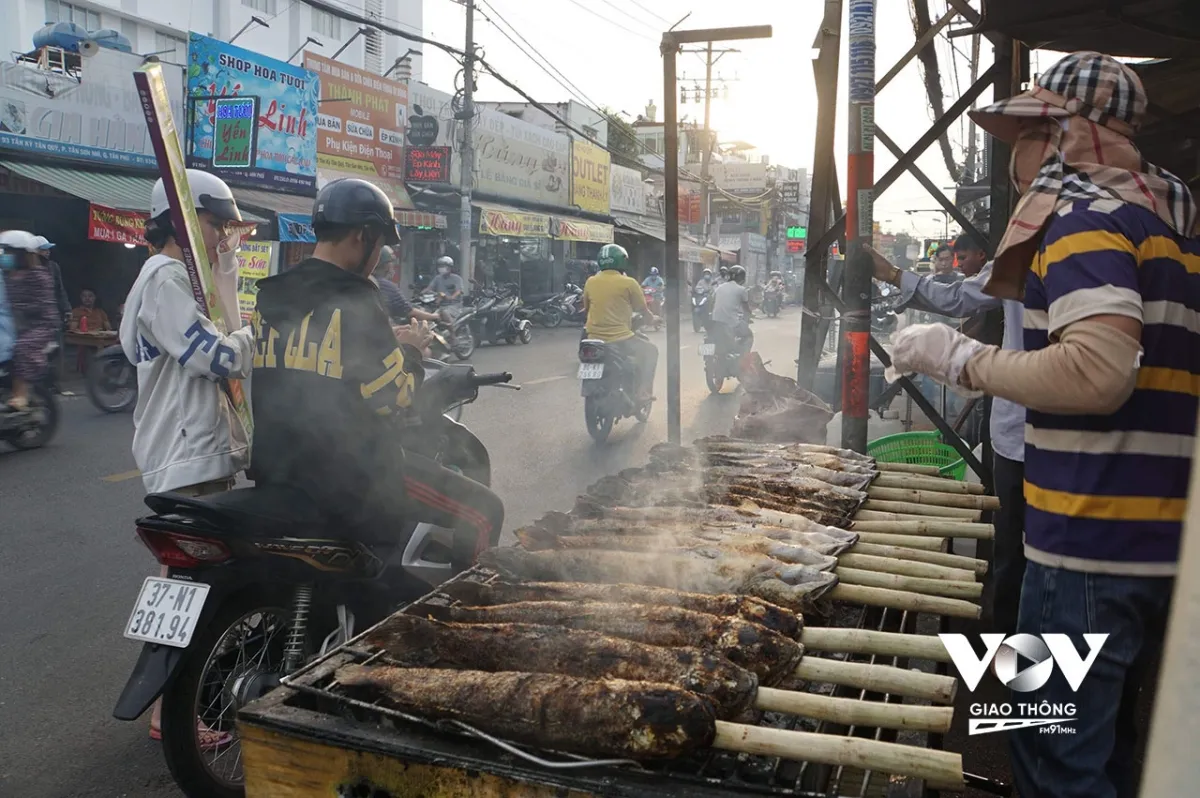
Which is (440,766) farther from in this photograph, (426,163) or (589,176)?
(589,176)

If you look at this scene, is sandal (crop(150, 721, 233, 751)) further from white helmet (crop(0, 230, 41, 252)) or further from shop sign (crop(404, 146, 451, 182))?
shop sign (crop(404, 146, 451, 182))

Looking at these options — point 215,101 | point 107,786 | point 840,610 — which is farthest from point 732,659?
point 215,101

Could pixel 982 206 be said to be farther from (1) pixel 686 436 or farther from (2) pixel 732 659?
(2) pixel 732 659

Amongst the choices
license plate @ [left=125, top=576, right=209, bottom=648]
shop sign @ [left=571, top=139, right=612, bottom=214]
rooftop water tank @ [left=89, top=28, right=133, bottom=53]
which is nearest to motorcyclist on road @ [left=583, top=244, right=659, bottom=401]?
license plate @ [left=125, top=576, right=209, bottom=648]

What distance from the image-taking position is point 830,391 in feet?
27.3

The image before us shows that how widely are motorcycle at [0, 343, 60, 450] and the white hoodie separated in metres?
6.00

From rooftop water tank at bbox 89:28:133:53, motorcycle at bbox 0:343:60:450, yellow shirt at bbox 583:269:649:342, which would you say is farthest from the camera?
rooftop water tank at bbox 89:28:133:53

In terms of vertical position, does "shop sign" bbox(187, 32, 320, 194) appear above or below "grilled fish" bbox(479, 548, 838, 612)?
above

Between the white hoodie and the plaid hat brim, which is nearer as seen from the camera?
the plaid hat brim

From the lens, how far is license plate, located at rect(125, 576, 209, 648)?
2773 mm

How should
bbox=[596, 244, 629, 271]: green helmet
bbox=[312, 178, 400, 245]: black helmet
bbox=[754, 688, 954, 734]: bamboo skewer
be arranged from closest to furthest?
bbox=[754, 688, 954, 734]: bamboo skewer, bbox=[312, 178, 400, 245]: black helmet, bbox=[596, 244, 629, 271]: green helmet

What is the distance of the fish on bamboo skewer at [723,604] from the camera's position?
6.93ft

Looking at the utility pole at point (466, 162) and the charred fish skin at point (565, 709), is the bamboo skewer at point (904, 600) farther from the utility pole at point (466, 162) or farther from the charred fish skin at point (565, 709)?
the utility pole at point (466, 162)

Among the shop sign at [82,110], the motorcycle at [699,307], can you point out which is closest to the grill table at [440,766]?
the shop sign at [82,110]
